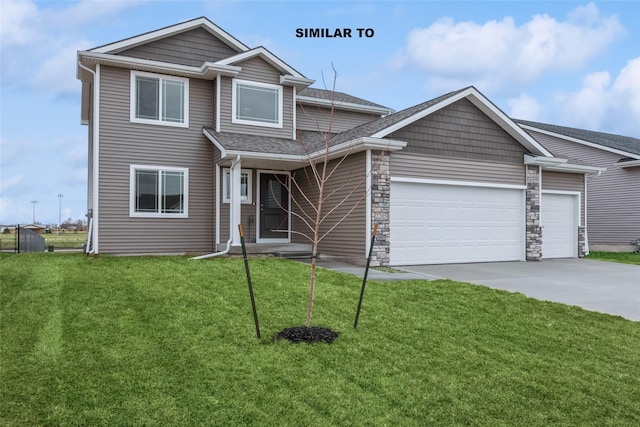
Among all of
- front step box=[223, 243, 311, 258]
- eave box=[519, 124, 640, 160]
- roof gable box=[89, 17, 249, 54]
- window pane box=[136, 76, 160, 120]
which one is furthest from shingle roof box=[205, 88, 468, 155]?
eave box=[519, 124, 640, 160]

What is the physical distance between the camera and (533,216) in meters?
14.7

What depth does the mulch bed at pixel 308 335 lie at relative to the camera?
18.2 ft

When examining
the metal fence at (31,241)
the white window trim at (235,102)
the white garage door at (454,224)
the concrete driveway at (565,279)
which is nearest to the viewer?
the concrete driveway at (565,279)

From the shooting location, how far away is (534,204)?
14750 millimetres

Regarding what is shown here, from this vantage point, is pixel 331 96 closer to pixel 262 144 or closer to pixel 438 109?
pixel 262 144

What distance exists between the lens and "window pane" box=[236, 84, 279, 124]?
14906mm

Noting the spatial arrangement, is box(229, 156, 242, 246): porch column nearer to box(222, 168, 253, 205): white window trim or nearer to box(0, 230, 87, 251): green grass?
box(222, 168, 253, 205): white window trim

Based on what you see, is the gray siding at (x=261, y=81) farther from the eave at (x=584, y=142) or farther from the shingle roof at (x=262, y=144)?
the eave at (x=584, y=142)

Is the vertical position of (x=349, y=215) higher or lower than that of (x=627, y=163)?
lower

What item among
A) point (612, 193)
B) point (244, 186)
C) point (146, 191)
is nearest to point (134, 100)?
point (146, 191)

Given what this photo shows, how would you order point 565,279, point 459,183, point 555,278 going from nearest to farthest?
point 565,279 → point 555,278 → point 459,183

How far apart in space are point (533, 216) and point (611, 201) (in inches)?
362

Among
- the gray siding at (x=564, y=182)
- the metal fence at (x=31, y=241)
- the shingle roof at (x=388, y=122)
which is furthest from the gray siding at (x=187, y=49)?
the gray siding at (x=564, y=182)

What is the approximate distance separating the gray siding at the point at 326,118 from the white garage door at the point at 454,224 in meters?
5.55
